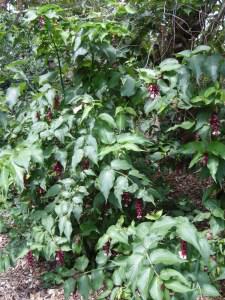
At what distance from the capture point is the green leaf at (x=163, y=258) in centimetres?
152

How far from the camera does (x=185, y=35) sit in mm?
3408

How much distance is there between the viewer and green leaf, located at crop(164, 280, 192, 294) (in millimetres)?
1476

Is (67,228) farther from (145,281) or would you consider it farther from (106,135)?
(145,281)

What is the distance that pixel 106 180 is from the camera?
204 cm

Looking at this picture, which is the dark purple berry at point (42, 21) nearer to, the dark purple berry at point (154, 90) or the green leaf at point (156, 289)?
the dark purple berry at point (154, 90)

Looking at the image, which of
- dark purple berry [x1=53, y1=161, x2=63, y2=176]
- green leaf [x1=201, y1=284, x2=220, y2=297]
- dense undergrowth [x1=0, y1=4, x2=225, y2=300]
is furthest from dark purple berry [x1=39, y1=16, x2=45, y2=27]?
green leaf [x1=201, y1=284, x2=220, y2=297]

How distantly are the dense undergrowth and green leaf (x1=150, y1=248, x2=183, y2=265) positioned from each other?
50mm

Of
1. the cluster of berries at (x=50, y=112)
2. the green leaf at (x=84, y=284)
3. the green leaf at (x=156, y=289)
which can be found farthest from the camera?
the cluster of berries at (x=50, y=112)

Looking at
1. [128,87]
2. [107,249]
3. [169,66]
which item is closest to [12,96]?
[128,87]

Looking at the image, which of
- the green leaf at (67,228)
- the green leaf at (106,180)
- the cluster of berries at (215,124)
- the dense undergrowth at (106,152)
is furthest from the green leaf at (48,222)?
the cluster of berries at (215,124)

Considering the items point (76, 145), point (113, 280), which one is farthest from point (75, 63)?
point (113, 280)

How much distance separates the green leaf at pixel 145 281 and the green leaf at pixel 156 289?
2 centimetres

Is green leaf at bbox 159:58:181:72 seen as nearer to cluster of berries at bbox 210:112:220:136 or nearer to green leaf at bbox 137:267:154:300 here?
cluster of berries at bbox 210:112:220:136

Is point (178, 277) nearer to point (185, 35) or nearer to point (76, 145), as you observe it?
point (76, 145)
